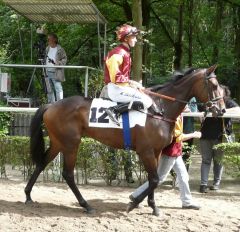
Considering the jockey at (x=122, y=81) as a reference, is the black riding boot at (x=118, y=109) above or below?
below

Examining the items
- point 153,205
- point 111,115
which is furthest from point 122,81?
point 153,205

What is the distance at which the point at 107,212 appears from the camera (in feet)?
22.0

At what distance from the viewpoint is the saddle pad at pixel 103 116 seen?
6582mm

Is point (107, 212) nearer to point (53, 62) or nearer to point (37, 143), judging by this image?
point (37, 143)

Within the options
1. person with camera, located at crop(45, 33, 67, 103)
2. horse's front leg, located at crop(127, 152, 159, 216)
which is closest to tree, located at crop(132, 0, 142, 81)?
person with camera, located at crop(45, 33, 67, 103)

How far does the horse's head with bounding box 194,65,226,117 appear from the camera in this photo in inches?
259

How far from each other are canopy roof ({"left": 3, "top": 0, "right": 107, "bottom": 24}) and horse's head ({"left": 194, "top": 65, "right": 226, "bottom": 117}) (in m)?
4.83

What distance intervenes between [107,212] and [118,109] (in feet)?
4.89

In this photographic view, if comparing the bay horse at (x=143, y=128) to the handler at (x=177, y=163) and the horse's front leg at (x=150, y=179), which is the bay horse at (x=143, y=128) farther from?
the handler at (x=177, y=163)

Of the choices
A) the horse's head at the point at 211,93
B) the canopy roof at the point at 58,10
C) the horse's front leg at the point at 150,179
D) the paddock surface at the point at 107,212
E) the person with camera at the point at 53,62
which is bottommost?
the paddock surface at the point at 107,212

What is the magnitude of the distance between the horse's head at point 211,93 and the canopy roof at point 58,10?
4.83 m

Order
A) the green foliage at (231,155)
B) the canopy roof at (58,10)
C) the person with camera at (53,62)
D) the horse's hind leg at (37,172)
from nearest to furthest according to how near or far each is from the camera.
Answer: the horse's hind leg at (37,172), the green foliage at (231,155), the person with camera at (53,62), the canopy roof at (58,10)

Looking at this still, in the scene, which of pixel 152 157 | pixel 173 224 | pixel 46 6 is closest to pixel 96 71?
pixel 46 6

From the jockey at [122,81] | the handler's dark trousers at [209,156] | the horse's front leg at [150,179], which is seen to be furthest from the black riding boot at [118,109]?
the handler's dark trousers at [209,156]
